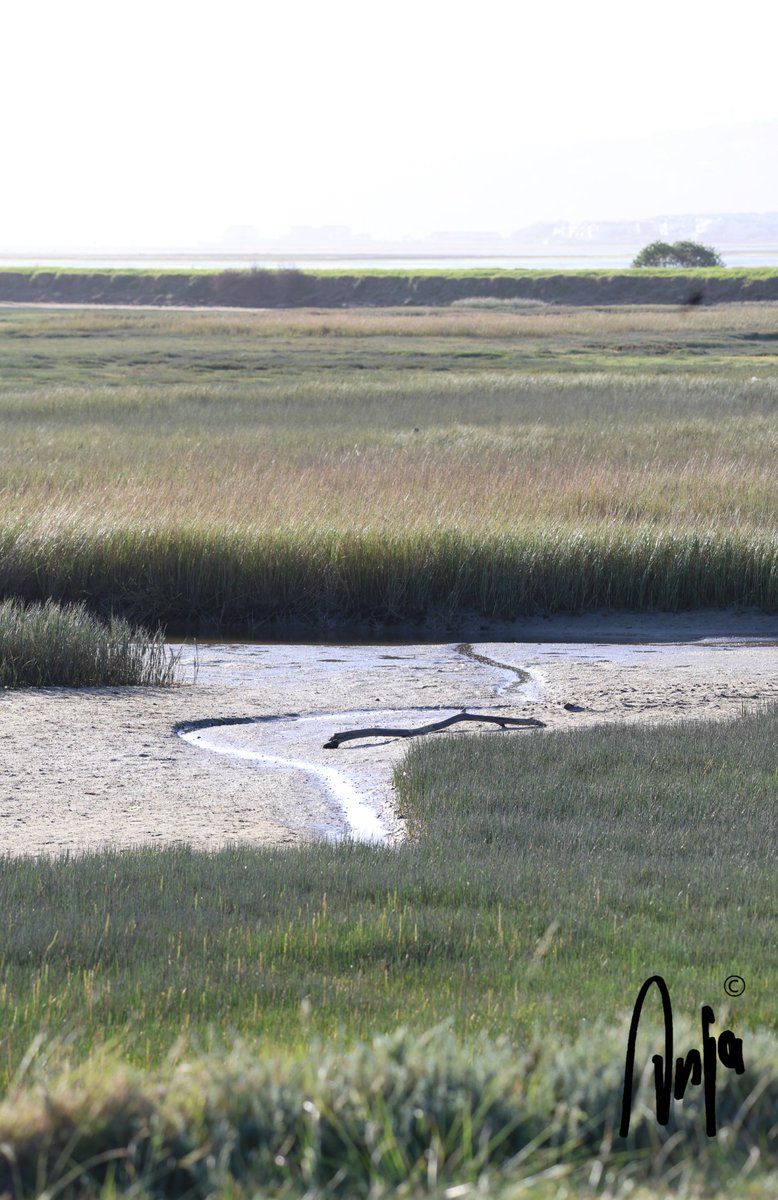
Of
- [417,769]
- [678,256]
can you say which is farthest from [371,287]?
[417,769]

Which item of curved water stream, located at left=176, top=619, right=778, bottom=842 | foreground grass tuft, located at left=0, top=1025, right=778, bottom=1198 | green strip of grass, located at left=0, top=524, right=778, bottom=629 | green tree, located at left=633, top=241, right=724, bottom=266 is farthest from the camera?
green tree, located at left=633, top=241, right=724, bottom=266

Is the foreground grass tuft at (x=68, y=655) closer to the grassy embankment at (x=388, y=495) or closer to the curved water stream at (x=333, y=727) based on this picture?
the curved water stream at (x=333, y=727)

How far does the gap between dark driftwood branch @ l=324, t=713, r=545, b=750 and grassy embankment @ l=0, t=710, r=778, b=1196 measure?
0.74m

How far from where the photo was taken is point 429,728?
9836 millimetres

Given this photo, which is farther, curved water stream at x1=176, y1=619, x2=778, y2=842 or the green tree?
the green tree

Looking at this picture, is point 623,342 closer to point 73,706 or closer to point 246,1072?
point 73,706

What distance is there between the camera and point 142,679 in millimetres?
11492

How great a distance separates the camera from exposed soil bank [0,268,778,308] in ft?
266

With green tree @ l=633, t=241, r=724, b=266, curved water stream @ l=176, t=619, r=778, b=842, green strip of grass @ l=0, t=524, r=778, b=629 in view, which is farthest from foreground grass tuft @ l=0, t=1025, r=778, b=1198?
green tree @ l=633, t=241, r=724, b=266

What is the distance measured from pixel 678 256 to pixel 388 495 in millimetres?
92996

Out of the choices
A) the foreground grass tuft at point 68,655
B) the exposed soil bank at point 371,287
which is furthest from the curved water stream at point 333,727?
the exposed soil bank at point 371,287

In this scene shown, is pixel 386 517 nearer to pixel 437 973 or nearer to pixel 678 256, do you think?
pixel 437 973
